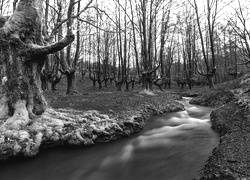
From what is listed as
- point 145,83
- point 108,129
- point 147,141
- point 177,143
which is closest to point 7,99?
point 108,129

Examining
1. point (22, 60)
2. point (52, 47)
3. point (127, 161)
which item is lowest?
point (127, 161)

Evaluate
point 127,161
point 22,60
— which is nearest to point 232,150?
point 127,161

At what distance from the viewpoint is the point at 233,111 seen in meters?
Result: 5.95

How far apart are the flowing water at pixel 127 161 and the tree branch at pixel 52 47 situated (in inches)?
121

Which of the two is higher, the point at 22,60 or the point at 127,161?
the point at 22,60

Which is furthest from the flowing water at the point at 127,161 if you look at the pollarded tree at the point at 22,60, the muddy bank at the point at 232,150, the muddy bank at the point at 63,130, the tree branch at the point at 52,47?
the tree branch at the point at 52,47

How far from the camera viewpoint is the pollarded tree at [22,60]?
5.30 metres

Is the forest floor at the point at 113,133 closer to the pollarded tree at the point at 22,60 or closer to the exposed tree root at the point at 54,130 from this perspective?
the exposed tree root at the point at 54,130

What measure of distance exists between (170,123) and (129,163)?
13.1 feet

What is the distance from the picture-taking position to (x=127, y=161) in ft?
15.1

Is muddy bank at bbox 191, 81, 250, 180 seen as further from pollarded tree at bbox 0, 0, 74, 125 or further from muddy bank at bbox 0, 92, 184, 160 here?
pollarded tree at bbox 0, 0, 74, 125

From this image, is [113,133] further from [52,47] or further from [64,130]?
[52,47]

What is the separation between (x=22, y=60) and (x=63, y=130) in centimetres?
265

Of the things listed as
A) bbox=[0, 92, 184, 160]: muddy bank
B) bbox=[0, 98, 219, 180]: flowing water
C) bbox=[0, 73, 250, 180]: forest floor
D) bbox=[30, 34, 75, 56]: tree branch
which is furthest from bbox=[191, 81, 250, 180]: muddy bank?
bbox=[30, 34, 75, 56]: tree branch
